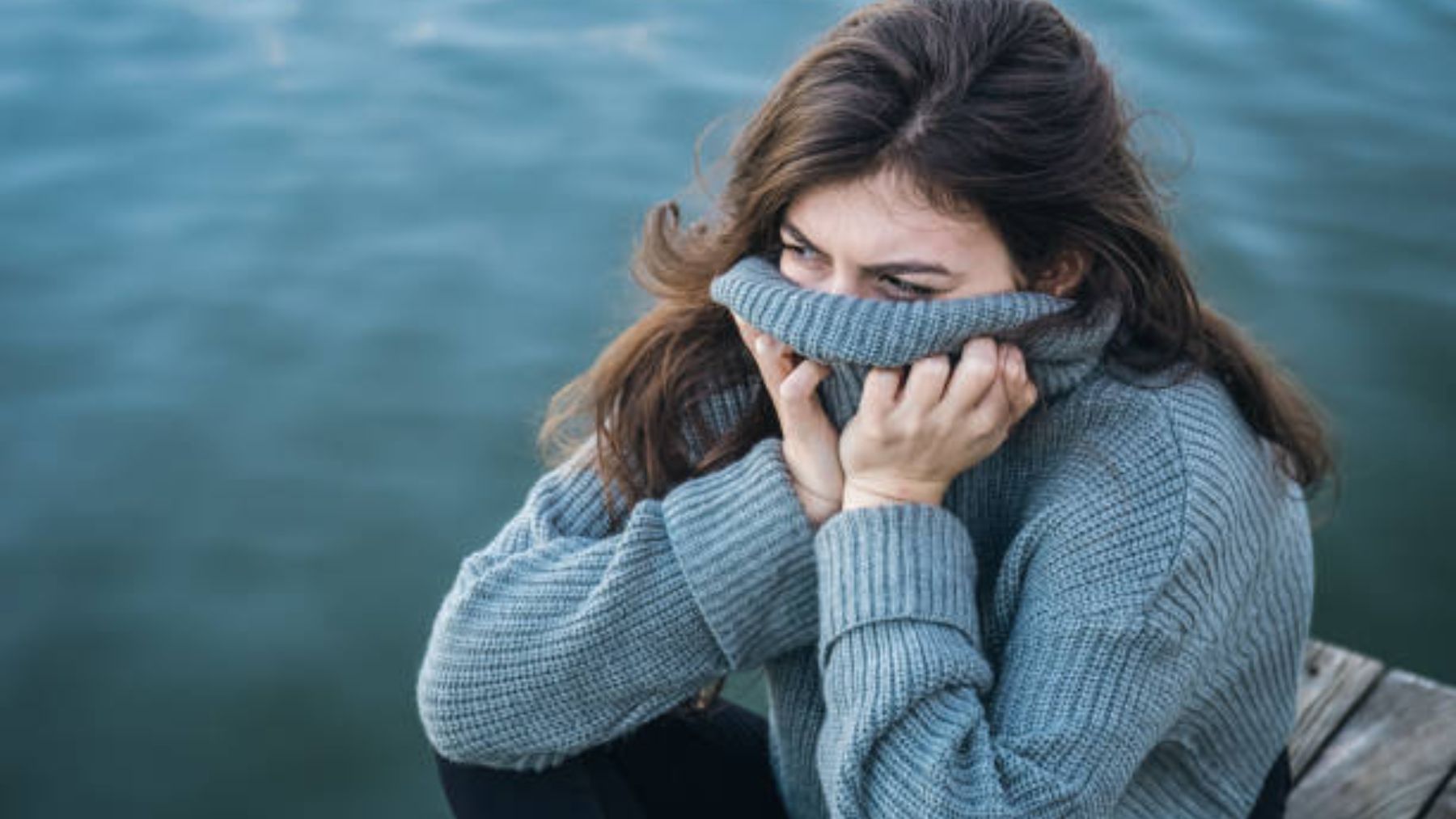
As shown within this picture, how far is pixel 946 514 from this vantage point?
1.55 meters

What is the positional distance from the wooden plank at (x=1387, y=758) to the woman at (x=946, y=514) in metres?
0.45

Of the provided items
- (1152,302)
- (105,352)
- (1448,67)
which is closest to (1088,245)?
(1152,302)

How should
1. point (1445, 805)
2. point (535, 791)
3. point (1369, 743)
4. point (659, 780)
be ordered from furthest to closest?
point (1369, 743), point (1445, 805), point (659, 780), point (535, 791)

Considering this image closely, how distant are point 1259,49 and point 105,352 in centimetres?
377

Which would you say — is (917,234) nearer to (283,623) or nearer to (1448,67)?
(283,623)

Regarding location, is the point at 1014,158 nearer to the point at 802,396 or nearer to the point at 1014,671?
the point at 802,396

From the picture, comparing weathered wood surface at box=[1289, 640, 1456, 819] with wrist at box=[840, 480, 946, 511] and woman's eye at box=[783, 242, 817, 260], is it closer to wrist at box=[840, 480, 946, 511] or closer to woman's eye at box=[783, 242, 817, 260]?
wrist at box=[840, 480, 946, 511]

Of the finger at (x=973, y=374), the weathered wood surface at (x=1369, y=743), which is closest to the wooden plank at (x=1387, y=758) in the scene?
the weathered wood surface at (x=1369, y=743)

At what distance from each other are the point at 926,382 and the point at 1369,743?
1208 millimetres

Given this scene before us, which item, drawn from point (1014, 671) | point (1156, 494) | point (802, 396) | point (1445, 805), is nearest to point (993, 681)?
point (1014, 671)

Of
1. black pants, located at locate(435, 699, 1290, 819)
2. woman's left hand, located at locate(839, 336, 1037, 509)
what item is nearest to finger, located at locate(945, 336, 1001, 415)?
woman's left hand, located at locate(839, 336, 1037, 509)

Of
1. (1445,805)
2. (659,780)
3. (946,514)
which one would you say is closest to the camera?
(946,514)

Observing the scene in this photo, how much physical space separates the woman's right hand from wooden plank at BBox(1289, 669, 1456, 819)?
1045 millimetres

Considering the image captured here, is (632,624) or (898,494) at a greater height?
(898,494)
